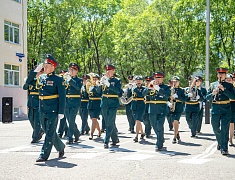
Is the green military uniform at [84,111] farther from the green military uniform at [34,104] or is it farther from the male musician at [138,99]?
the green military uniform at [34,104]

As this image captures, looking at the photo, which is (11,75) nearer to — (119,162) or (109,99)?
(109,99)

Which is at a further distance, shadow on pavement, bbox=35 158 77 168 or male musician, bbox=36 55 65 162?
male musician, bbox=36 55 65 162

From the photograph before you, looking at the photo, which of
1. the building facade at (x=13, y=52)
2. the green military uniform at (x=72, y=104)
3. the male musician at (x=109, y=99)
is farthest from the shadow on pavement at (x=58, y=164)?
the building facade at (x=13, y=52)

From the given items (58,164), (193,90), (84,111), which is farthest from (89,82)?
(58,164)

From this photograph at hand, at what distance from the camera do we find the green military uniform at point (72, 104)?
12664 mm

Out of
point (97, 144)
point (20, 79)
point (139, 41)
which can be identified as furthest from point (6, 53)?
point (97, 144)

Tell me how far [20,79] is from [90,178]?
86.4ft

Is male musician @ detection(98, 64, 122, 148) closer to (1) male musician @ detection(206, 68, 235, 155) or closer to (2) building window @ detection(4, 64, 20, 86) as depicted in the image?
(1) male musician @ detection(206, 68, 235, 155)

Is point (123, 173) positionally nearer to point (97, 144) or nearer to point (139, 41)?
point (97, 144)

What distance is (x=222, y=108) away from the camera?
11.1 meters

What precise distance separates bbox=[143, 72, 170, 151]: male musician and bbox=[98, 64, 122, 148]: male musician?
3.33 feet

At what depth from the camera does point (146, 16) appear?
43594 millimetres

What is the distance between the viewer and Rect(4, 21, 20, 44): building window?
3140cm

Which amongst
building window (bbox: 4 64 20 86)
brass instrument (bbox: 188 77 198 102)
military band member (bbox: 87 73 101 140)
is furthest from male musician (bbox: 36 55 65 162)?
building window (bbox: 4 64 20 86)
